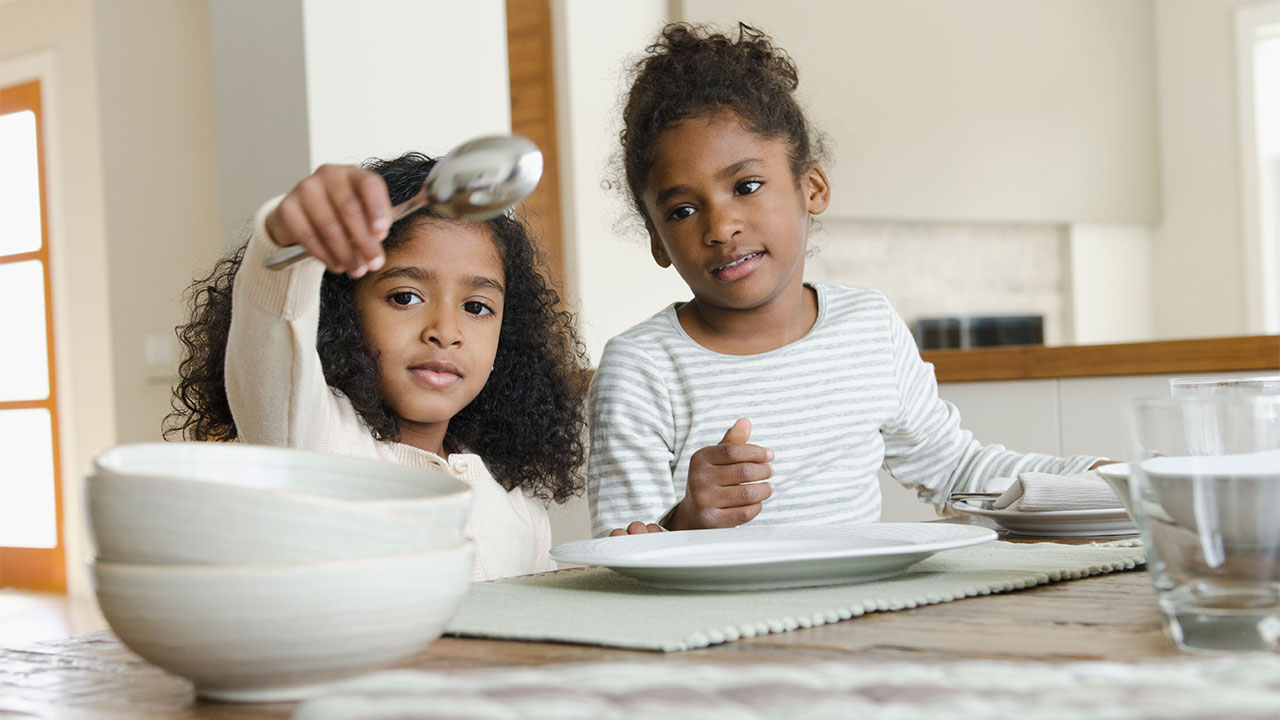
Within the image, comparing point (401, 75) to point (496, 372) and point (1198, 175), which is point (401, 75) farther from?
point (1198, 175)

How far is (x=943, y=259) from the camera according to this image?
5.49 m

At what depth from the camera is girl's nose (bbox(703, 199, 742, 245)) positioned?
1312 mm

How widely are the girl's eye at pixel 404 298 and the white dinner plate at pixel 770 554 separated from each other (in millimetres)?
455

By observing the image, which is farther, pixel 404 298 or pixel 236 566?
pixel 404 298

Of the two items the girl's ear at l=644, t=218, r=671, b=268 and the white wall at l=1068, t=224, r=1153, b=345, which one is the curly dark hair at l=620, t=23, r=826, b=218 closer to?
the girl's ear at l=644, t=218, r=671, b=268

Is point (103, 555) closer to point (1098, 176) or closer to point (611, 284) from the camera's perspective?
point (611, 284)

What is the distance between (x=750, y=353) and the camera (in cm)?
144

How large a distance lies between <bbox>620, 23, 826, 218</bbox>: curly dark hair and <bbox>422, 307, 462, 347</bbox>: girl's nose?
1.20 ft

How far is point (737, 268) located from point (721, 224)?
0.18ft

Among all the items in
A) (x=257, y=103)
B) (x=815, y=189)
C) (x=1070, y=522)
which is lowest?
(x=1070, y=522)

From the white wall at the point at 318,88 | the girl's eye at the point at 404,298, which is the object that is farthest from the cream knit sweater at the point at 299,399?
the white wall at the point at 318,88

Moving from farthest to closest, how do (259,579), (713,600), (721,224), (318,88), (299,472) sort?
(318,88) → (721,224) → (713,600) → (299,472) → (259,579)

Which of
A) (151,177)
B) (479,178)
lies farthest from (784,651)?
(151,177)

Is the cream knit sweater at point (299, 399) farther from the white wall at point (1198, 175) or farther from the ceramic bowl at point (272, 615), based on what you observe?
the white wall at point (1198, 175)
